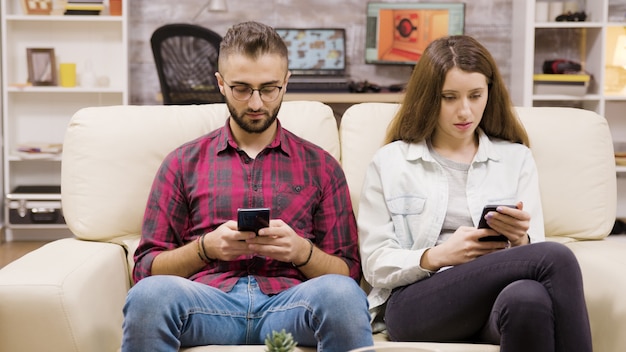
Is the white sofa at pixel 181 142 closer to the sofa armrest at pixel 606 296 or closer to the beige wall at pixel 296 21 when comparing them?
the sofa armrest at pixel 606 296

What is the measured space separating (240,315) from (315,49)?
354 cm

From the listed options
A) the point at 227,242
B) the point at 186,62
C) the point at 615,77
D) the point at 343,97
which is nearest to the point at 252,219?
the point at 227,242

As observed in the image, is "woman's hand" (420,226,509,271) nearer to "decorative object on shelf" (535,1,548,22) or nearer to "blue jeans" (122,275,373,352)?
"blue jeans" (122,275,373,352)

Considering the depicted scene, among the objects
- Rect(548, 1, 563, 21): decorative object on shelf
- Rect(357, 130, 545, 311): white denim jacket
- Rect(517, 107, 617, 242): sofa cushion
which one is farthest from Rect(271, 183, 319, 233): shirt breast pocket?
Rect(548, 1, 563, 21): decorative object on shelf

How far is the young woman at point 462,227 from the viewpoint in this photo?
1657mm

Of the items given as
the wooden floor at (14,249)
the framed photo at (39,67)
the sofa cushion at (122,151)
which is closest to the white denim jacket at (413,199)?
the sofa cushion at (122,151)

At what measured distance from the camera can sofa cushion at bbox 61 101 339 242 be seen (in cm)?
214

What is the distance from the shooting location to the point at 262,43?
77.1 inches

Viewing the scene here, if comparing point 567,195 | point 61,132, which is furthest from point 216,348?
point 61,132

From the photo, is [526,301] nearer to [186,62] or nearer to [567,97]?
[186,62]

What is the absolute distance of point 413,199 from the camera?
78.8 inches

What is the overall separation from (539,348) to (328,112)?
942mm

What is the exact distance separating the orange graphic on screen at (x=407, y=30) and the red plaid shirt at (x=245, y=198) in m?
3.22

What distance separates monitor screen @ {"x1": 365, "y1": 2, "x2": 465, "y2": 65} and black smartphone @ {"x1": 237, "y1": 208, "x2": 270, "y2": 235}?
11.7 ft
